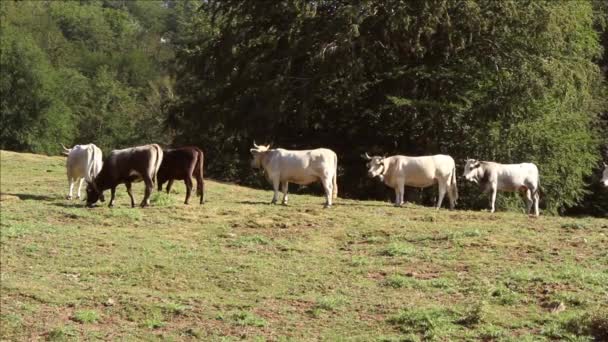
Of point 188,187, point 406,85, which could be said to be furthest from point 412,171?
point 406,85

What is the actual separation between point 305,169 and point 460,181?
27.7 ft

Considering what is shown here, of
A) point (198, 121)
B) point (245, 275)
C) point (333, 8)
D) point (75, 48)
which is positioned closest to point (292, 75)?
point (333, 8)

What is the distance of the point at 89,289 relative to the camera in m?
13.8

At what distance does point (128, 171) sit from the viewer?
19062 mm

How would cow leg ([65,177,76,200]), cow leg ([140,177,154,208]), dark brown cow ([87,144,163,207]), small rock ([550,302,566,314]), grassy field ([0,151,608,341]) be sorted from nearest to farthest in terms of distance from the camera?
grassy field ([0,151,608,341]) < small rock ([550,302,566,314]) < cow leg ([140,177,154,208]) < dark brown cow ([87,144,163,207]) < cow leg ([65,177,76,200])

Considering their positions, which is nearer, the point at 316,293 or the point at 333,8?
the point at 316,293

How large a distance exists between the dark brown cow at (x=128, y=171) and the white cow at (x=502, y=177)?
665cm

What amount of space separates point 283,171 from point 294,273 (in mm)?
5302

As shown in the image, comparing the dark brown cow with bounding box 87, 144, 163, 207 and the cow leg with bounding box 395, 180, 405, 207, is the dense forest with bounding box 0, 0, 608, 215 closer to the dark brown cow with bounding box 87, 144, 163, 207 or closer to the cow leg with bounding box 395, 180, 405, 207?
the cow leg with bounding box 395, 180, 405, 207

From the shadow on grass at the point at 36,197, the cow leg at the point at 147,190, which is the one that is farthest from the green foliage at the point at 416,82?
the cow leg at the point at 147,190

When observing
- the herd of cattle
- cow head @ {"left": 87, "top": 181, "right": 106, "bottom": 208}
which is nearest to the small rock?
the herd of cattle

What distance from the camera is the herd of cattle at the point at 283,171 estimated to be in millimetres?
19125

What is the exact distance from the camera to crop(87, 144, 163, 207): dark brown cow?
18984 millimetres

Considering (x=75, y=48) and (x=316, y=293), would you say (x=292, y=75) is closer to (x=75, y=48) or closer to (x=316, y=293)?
(x=316, y=293)
